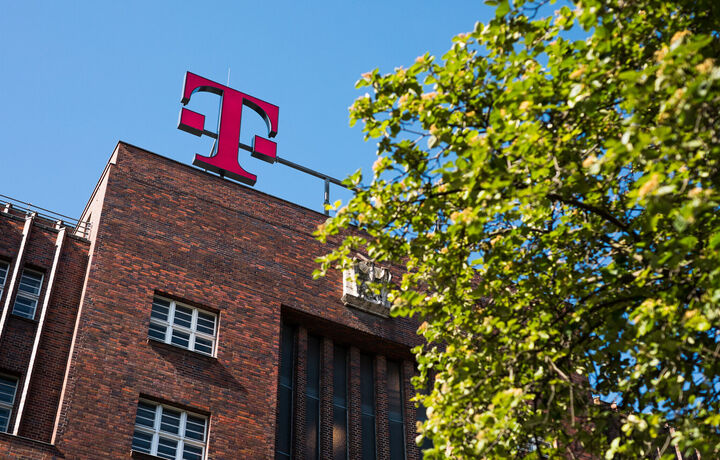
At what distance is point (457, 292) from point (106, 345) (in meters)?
10.5

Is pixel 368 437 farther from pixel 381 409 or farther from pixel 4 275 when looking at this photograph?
pixel 4 275

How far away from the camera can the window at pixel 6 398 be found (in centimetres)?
Answer: 2078

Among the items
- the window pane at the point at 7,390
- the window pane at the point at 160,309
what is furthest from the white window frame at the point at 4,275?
the window pane at the point at 160,309

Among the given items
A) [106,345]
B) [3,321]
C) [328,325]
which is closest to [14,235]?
[3,321]

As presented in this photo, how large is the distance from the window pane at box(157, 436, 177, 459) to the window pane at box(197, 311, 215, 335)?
332 centimetres

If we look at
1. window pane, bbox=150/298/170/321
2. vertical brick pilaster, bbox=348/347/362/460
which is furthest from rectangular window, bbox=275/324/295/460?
window pane, bbox=150/298/170/321

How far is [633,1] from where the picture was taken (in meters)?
12.0

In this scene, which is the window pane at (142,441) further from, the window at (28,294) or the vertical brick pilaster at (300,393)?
the window at (28,294)

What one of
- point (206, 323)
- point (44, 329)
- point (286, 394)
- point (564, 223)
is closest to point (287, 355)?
point (286, 394)

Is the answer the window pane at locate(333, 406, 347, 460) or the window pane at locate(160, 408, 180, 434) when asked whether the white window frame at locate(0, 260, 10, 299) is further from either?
the window pane at locate(333, 406, 347, 460)

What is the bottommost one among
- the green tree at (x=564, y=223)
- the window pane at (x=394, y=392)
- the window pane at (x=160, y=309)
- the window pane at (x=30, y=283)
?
the green tree at (x=564, y=223)

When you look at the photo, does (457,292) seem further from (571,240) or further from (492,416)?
(492,416)

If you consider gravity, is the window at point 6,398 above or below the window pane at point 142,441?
above

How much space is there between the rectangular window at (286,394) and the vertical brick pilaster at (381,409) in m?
2.55
